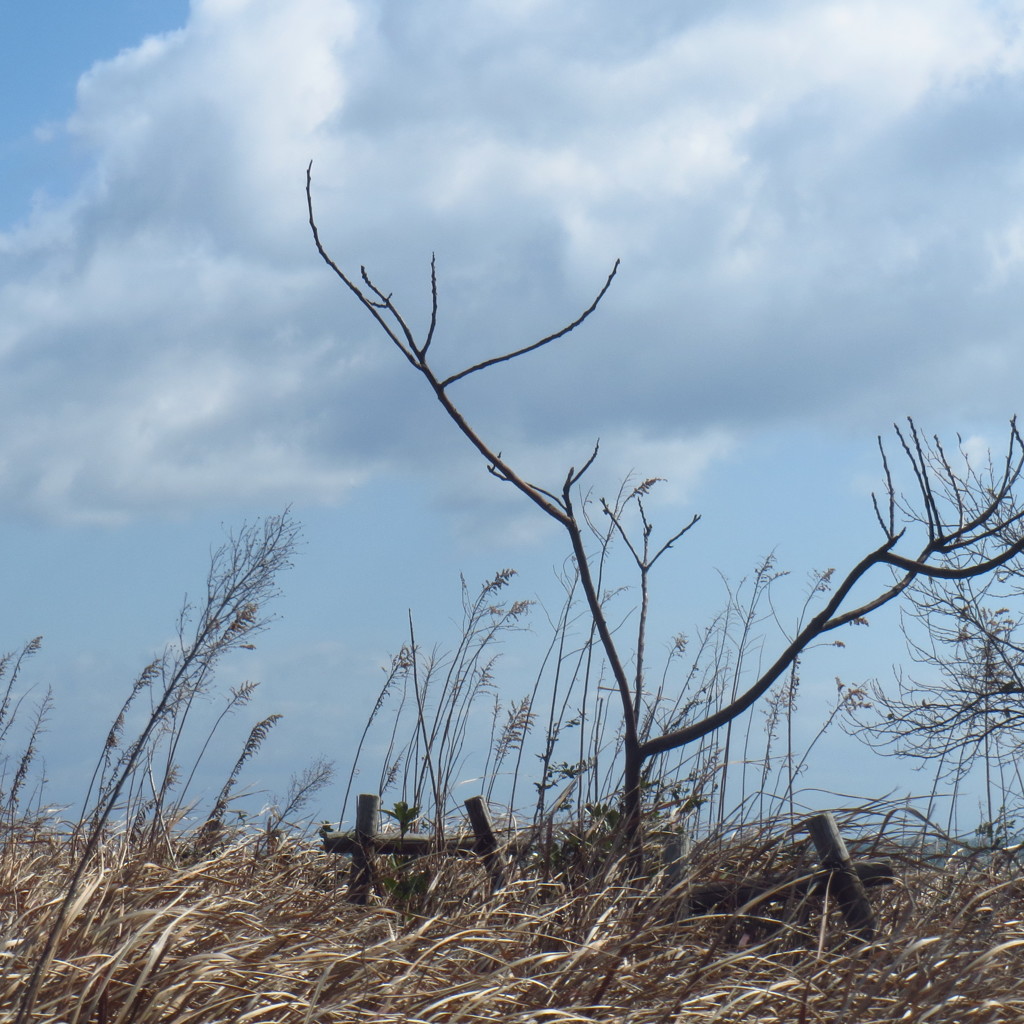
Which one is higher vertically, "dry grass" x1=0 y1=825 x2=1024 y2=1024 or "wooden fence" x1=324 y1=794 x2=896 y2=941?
"wooden fence" x1=324 y1=794 x2=896 y2=941

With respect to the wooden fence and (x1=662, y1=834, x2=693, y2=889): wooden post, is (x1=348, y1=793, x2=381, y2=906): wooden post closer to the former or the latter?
the wooden fence

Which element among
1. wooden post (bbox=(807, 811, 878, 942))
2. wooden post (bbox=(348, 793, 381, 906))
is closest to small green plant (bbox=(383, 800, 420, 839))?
wooden post (bbox=(348, 793, 381, 906))

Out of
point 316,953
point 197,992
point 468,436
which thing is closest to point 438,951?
point 316,953

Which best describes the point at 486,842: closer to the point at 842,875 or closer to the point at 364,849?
the point at 364,849

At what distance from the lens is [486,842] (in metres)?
3.72

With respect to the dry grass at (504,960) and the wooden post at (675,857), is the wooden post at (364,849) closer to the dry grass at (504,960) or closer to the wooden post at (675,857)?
the dry grass at (504,960)

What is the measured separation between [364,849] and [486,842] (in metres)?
0.46

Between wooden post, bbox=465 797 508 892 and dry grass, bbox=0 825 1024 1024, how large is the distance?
0.74 feet

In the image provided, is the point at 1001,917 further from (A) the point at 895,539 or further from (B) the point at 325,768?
(B) the point at 325,768

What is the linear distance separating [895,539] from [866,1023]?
5.68ft

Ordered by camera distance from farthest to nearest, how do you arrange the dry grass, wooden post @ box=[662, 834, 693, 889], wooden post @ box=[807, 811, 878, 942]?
1. wooden post @ box=[662, 834, 693, 889]
2. wooden post @ box=[807, 811, 878, 942]
3. the dry grass

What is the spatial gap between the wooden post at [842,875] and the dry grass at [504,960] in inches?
2.5

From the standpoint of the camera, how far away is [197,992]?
218 cm

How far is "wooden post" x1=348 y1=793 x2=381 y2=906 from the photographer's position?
368 centimetres
